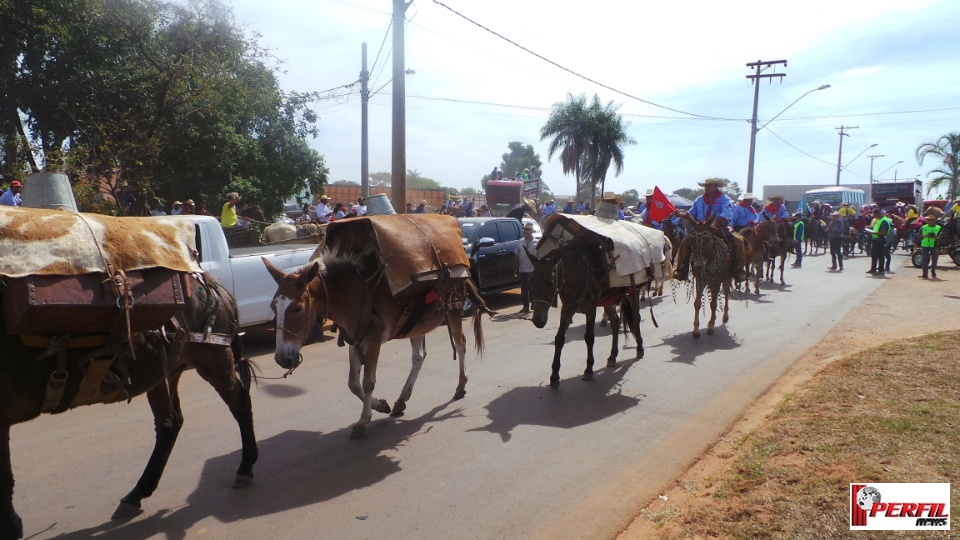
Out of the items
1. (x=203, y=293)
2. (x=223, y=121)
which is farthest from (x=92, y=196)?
(x=203, y=293)

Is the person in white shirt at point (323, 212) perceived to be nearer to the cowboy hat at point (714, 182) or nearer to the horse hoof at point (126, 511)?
the cowboy hat at point (714, 182)

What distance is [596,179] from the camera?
41.5 meters

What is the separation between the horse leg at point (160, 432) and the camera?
4535 millimetres

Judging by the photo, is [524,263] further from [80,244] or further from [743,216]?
[80,244]

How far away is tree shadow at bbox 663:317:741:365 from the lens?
941cm

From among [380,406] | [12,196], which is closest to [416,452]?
[380,406]

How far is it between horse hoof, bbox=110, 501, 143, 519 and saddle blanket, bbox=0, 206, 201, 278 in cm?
176

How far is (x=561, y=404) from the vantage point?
7117 mm

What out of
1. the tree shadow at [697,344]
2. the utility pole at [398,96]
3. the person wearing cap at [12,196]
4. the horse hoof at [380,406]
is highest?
the utility pole at [398,96]

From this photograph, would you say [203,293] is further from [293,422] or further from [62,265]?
[293,422]

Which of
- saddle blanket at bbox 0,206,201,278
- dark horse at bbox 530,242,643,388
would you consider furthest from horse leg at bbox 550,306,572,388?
saddle blanket at bbox 0,206,201,278

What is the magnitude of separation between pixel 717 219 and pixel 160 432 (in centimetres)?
954

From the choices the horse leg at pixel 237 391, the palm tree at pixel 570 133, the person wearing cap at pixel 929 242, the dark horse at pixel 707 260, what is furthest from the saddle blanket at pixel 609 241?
the palm tree at pixel 570 133

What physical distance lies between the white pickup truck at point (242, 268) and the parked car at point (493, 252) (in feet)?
13.9
